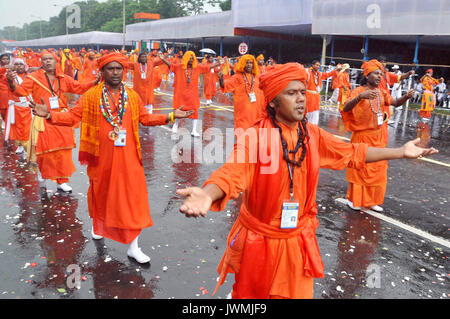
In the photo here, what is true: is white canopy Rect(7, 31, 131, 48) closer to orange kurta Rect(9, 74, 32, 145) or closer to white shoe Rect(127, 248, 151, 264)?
orange kurta Rect(9, 74, 32, 145)

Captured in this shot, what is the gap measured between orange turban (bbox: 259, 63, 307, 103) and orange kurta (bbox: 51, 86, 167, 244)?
204 cm

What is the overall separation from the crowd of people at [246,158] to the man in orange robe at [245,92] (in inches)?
0.9

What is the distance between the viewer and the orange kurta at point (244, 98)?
8.26m

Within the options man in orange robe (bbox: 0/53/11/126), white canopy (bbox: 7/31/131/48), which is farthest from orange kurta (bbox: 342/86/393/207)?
white canopy (bbox: 7/31/131/48)

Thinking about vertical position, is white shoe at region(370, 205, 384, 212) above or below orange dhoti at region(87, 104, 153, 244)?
below

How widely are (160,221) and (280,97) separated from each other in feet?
10.7

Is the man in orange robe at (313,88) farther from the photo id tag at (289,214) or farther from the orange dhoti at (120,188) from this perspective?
the photo id tag at (289,214)

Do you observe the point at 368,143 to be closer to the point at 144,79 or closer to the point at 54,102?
the point at 54,102

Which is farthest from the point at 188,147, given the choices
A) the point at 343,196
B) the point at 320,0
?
the point at 320,0

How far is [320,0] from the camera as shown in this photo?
22.3m

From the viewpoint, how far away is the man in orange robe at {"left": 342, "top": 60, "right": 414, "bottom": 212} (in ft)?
→ 18.3

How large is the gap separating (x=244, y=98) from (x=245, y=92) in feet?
0.43

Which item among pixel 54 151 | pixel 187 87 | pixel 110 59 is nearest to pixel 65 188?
pixel 54 151

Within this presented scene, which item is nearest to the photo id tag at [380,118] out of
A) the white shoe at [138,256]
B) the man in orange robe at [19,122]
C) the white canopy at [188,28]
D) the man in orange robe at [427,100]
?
the white shoe at [138,256]
